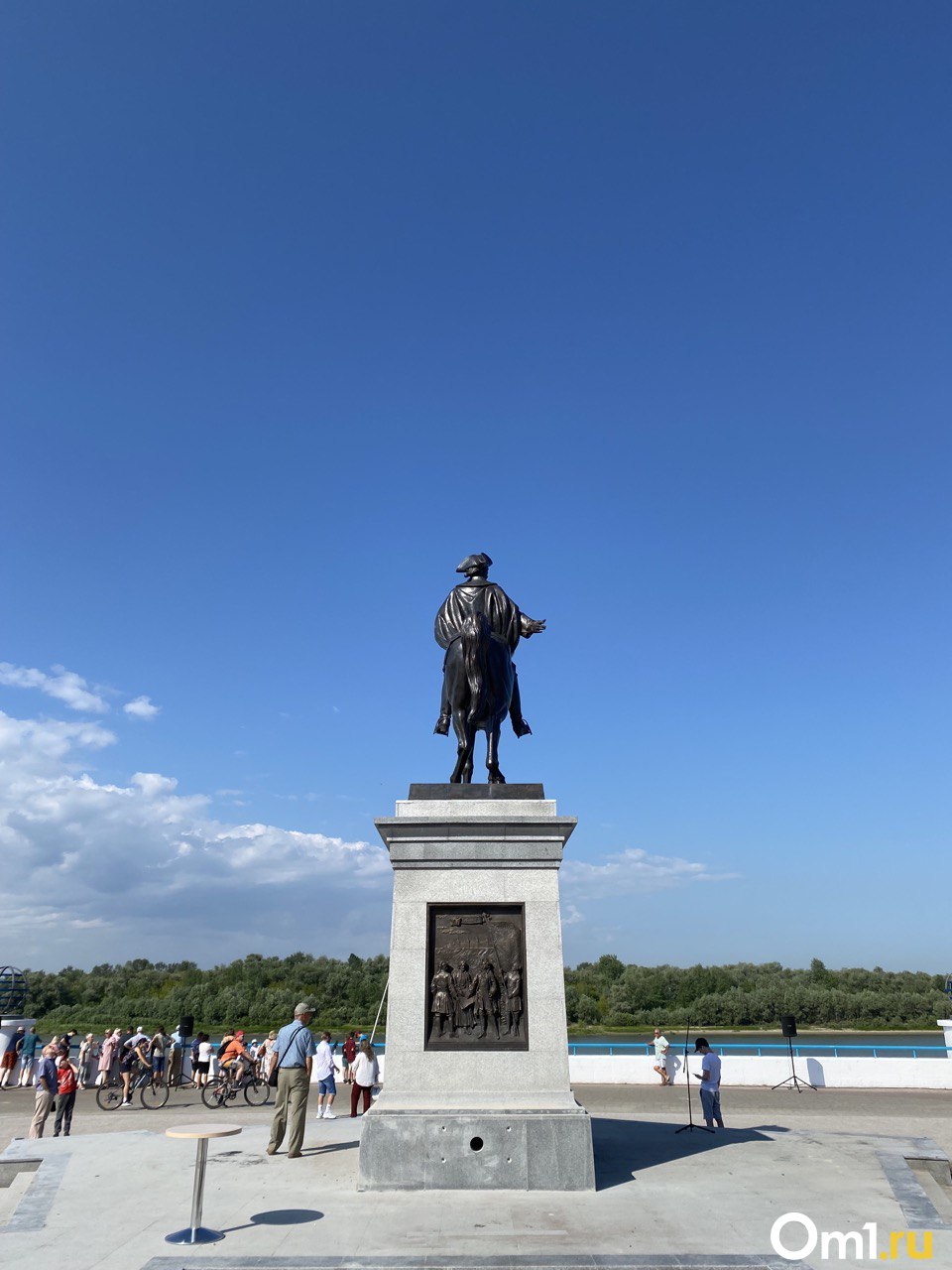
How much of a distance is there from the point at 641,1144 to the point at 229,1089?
11.9 m

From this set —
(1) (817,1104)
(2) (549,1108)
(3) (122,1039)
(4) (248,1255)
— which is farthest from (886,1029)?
(4) (248,1255)

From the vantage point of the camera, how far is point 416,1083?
9.29 metres

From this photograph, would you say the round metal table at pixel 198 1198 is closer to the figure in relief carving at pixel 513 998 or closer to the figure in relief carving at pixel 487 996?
the figure in relief carving at pixel 487 996

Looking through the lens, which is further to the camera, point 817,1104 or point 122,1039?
point 122,1039

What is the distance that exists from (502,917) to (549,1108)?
2038 millimetres

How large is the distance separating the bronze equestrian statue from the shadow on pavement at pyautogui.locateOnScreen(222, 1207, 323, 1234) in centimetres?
490

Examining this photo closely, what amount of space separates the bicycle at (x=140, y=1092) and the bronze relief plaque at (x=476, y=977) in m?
13.4

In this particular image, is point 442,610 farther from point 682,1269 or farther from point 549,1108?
point 682,1269

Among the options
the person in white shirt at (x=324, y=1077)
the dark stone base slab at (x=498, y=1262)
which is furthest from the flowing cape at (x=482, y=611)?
the person in white shirt at (x=324, y=1077)

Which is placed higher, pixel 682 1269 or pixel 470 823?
pixel 470 823

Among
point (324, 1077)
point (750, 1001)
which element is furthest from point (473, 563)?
point (750, 1001)

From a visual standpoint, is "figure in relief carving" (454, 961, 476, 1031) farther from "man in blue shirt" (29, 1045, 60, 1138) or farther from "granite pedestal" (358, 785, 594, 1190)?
"man in blue shirt" (29, 1045, 60, 1138)

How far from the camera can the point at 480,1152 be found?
8.74 metres

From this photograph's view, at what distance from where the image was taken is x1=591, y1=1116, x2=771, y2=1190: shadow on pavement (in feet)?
31.4
